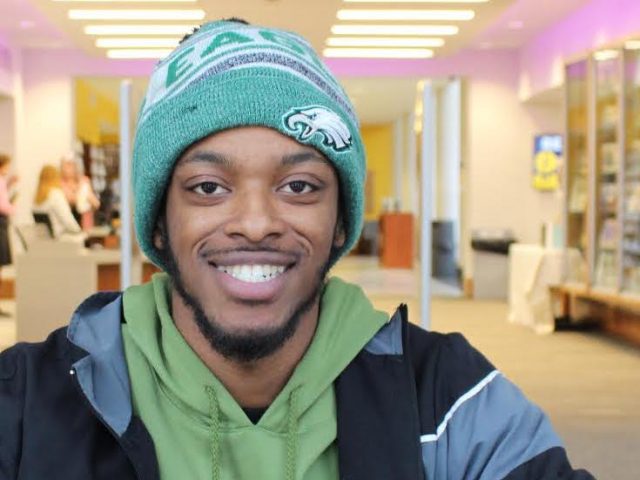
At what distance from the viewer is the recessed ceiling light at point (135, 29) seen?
9961mm

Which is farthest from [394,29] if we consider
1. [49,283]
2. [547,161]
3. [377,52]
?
[49,283]

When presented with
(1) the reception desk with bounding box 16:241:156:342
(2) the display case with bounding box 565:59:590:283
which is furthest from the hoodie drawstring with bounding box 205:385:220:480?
(2) the display case with bounding box 565:59:590:283

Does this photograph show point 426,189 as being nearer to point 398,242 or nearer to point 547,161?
point 547,161

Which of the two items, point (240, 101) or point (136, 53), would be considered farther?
point (136, 53)

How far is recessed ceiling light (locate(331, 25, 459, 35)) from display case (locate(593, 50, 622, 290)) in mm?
1835

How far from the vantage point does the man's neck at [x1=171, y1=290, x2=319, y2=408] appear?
1220 millimetres

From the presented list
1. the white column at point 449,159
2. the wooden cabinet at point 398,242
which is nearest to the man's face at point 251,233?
the white column at point 449,159

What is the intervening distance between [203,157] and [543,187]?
12309 millimetres

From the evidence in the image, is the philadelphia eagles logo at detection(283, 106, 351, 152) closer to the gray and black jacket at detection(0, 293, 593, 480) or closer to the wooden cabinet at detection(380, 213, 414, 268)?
the gray and black jacket at detection(0, 293, 593, 480)

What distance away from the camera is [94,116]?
Result: 17688 mm

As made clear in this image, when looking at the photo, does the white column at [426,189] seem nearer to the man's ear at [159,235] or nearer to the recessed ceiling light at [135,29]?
the man's ear at [159,235]

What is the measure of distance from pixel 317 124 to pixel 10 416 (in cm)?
47

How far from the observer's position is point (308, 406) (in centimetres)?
119

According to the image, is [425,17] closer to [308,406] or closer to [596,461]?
[596,461]
